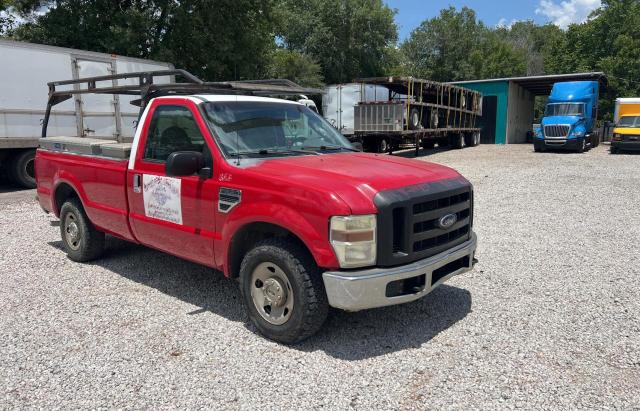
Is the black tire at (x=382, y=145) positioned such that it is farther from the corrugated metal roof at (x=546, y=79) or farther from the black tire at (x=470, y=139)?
the corrugated metal roof at (x=546, y=79)

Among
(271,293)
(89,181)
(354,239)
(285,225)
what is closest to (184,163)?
(285,225)

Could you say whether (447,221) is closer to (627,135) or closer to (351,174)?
(351,174)

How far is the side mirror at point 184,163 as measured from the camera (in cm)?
398

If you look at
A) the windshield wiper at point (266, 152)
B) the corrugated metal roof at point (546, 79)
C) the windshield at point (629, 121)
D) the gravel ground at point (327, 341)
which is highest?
the corrugated metal roof at point (546, 79)

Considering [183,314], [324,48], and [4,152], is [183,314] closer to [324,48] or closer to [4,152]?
[4,152]

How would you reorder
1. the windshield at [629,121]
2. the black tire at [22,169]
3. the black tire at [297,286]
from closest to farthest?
the black tire at [297,286] < the black tire at [22,169] < the windshield at [629,121]

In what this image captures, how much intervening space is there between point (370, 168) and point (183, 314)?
7.12 ft

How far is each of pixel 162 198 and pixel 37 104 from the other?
942cm

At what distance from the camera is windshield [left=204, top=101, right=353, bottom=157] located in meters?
4.30

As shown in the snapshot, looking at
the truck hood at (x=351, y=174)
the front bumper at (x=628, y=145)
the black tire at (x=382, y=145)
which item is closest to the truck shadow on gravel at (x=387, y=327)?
the truck hood at (x=351, y=174)

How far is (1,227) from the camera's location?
26.4 feet

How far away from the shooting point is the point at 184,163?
157 inches

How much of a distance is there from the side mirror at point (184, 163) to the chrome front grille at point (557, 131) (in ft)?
75.1

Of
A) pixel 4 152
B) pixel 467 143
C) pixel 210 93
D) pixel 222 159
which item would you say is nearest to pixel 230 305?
pixel 222 159
